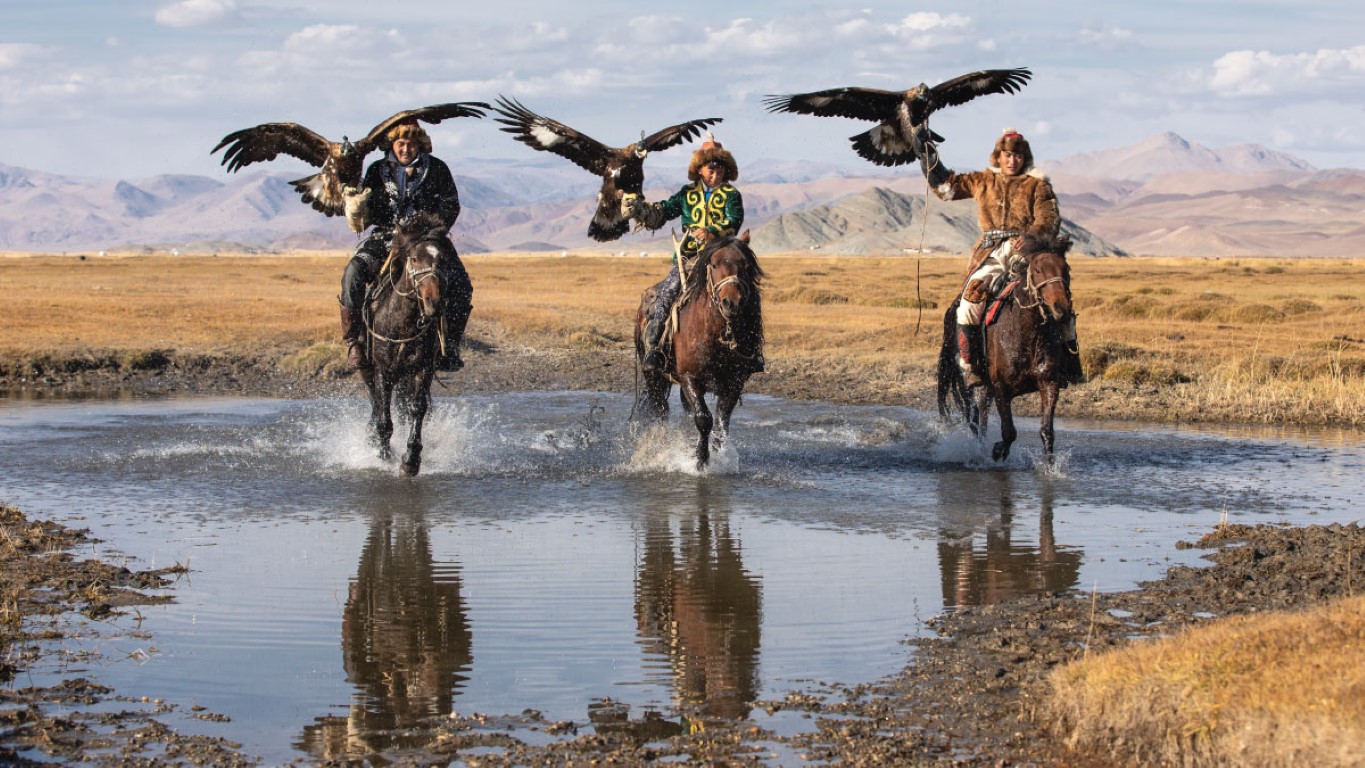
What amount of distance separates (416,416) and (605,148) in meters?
2.92

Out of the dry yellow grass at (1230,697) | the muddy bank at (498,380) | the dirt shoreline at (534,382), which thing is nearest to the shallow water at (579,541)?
the dry yellow grass at (1230,697)

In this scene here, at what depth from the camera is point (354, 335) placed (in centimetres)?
1355

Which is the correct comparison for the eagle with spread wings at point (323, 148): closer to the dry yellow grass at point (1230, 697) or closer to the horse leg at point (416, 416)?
the horse leg at point (416, 416)

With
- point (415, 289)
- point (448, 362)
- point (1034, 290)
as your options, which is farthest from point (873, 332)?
point (415, 289)

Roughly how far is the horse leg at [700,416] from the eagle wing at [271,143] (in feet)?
12.5

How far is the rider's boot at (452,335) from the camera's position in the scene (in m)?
13.3

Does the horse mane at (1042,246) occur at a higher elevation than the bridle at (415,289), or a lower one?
higher

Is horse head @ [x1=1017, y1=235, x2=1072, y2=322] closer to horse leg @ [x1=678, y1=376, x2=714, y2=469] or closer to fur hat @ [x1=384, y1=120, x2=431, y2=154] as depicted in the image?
horse leg @ [x1=678, y1=376, x2=714, y2=469]

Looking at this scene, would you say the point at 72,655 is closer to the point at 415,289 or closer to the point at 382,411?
the point at 415,289


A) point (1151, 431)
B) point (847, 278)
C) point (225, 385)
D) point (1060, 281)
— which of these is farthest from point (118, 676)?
point (847, 278)

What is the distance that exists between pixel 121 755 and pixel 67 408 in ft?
46.3

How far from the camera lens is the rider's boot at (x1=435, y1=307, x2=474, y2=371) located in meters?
13.3

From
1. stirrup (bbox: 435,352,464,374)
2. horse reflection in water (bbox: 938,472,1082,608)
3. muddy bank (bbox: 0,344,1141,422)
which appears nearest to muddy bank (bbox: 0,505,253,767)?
stirrup (bbox: 435,352,464,374)

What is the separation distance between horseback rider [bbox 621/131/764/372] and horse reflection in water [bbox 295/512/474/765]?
4169 millimetres
